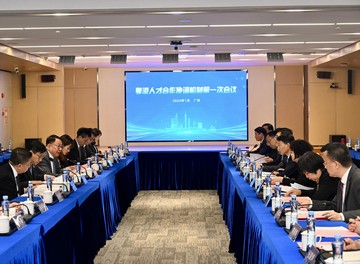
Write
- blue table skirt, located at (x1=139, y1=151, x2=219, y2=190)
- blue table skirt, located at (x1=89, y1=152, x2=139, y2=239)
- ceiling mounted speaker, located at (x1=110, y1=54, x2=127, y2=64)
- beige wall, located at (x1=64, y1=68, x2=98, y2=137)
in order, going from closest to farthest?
A: 1. blue table skirt, located at (x1=89, y1=152, x2=139, y2=239)
2. blue table skirt, located at (x1=139, y1=151, x2=219, y2=190)
3. ceiling mounted speaker, located at (x1=110, y1=54, x2=127, y2=64)
4. beige wall, located at (x1=64, y1=68, x2=98, y2=137)

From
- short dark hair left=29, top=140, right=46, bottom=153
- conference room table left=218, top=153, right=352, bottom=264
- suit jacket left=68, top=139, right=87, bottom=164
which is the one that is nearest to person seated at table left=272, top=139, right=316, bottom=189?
conference room table left=218, top=153, right=352, bottom=264

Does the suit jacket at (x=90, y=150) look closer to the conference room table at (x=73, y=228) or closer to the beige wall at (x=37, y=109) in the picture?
the conference room table at (x=73, y=228)

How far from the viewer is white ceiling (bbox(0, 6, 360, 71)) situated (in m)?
7.56

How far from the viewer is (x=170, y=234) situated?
21.7ft

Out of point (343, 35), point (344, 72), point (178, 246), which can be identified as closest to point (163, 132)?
point (344, 72)

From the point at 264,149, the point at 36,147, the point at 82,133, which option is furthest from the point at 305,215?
the point at 264,149

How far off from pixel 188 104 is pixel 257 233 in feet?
38.9

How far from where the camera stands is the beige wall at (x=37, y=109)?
1544 cm

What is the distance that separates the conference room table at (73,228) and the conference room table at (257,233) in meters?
1.37

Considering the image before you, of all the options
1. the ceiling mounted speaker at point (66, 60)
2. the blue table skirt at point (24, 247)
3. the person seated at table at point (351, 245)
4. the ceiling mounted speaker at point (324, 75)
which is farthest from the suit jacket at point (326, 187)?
the ceiling mounted speaker at point (324, 75)

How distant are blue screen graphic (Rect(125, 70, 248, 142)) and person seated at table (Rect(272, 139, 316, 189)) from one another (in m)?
9.13

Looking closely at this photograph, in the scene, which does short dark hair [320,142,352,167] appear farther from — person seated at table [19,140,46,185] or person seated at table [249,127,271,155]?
person seated at table [249,127,271,155]

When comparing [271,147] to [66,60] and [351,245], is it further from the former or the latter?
[351,245]

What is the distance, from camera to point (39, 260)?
351 centimetres
